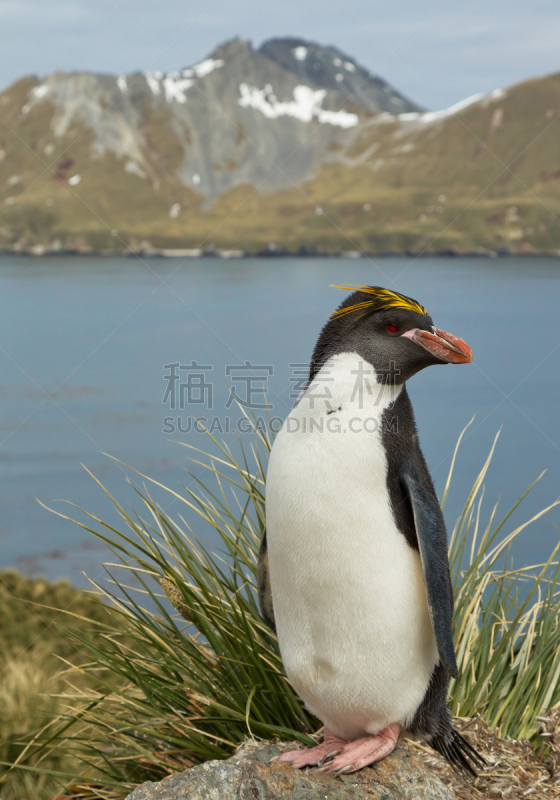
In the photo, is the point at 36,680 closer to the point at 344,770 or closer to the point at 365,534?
the point at 344,770

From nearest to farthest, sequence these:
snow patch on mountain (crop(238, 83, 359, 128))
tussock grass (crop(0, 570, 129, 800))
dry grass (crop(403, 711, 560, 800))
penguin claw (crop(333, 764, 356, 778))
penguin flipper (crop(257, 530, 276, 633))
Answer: penguin claw (crop(333, 764, 356, 778)) < dry grass (crop(403, 711, 560, 800)) < penguin flipper (crop(257, 530, 276, 633)) < tussock grass (crop(0, 570, 129, 800)) < snow patch on mountain (crop(238, 83, 359, 128))

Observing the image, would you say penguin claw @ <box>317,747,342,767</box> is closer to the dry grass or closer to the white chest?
the white chest

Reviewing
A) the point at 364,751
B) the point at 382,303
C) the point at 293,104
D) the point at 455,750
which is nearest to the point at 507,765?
the point at 455,750

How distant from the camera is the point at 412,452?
2.57 metres

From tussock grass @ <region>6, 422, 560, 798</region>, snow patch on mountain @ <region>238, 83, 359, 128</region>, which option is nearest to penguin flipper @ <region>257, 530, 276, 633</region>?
tussock grass @ <region>6, 422, 560, 798</region>

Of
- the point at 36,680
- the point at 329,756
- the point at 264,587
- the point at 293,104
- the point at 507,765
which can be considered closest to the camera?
the point at 329,756

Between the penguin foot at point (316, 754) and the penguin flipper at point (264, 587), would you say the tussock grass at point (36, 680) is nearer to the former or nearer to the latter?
the penguin flipper at point (264, 587)

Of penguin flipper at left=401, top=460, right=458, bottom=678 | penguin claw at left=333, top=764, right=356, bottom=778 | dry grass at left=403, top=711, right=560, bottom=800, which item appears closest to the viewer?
penguin flipper at left=401, top=460, right=458, bottom=678

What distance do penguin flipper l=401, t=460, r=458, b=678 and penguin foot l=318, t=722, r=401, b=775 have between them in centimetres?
43

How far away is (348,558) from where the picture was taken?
8.10 feet

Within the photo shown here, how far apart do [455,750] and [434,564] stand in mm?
865

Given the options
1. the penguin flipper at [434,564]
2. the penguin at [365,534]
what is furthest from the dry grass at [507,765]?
the penguin flipper at [434,564]

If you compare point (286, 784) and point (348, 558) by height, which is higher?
point (348, 558)

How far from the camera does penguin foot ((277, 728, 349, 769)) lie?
262cm
